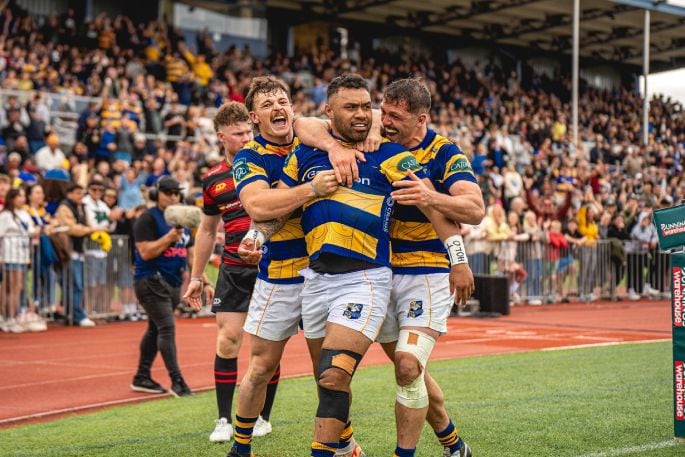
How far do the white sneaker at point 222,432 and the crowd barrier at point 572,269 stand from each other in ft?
42.5

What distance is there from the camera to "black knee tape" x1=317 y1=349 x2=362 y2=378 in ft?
17.7

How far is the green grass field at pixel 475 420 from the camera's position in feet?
22.7

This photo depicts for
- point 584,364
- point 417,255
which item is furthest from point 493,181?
point 417,255

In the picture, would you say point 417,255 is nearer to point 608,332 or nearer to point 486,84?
point 608,332

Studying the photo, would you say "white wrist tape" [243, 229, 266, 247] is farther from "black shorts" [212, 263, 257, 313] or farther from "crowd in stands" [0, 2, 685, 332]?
"crowd in stands" [0, 2, 685, 332]

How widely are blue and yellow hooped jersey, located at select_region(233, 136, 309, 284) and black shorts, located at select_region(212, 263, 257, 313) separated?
49.0 inches

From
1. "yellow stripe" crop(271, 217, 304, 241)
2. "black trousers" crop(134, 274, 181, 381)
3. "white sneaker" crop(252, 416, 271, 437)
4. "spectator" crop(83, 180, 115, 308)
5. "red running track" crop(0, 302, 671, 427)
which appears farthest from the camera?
"spectator" crop(83, 180, 115, 308)

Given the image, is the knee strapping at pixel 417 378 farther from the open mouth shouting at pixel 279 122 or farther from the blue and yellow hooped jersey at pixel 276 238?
the open mouth shouting at pixel 279 122

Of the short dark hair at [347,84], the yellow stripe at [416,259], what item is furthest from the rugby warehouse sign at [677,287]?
the short dark hair at [347,84]

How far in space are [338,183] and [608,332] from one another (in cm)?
1125

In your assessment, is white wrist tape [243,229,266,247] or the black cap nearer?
white wrist tape [243,229,266,247]

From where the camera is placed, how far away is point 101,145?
20.3 metres

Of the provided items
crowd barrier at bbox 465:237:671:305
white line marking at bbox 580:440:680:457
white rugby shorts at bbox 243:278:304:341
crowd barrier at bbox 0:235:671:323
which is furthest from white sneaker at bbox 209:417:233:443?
crowd barrier at bbox 465:237:671:305

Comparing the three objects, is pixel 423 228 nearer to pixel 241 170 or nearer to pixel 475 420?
pixel 241 170
